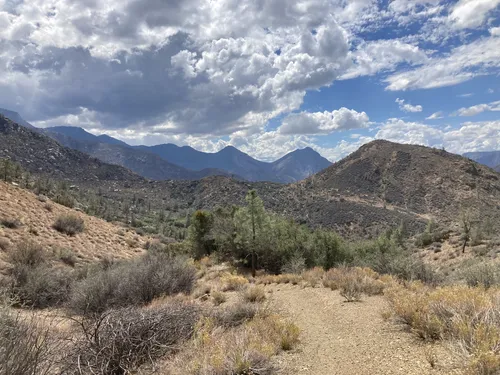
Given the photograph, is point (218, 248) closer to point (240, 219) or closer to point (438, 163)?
point (240, 219)

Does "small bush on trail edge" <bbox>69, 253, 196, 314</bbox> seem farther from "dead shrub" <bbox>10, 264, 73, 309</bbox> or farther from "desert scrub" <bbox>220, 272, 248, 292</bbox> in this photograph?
"dead shrub" <bbox>10, 264, 73, 309</bbox>

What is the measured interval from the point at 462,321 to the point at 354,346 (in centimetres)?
202

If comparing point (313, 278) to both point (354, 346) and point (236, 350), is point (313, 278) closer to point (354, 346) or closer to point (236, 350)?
point (354, 346)

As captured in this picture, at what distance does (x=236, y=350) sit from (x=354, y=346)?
2.44 m

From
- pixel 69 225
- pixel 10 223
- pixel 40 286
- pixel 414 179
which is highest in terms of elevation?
pixel 414 179

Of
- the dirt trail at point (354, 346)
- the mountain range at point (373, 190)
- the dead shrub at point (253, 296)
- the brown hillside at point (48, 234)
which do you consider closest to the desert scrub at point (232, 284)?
the dead shrub at point (253, 296)

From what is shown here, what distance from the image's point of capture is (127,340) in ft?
21.6

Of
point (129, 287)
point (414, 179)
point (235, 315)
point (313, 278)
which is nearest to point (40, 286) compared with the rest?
point (129, 287)

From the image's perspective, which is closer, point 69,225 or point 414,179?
point 69,225

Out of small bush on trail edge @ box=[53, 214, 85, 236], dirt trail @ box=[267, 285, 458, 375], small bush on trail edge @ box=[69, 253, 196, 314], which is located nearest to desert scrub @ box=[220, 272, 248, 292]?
small bush on trail edge @ box=[69, 253, 196, 314]

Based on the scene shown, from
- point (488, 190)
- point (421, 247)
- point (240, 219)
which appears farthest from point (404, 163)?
point (240, 219)

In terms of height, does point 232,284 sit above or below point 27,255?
below

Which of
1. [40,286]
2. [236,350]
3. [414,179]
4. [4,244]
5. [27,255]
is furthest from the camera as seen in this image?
[414,179]

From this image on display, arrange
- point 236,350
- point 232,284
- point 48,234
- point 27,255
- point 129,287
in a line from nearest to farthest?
1. point 236,350
2. point 129,287
3. point 232,284
4. point 27,255
5. point 48,234
